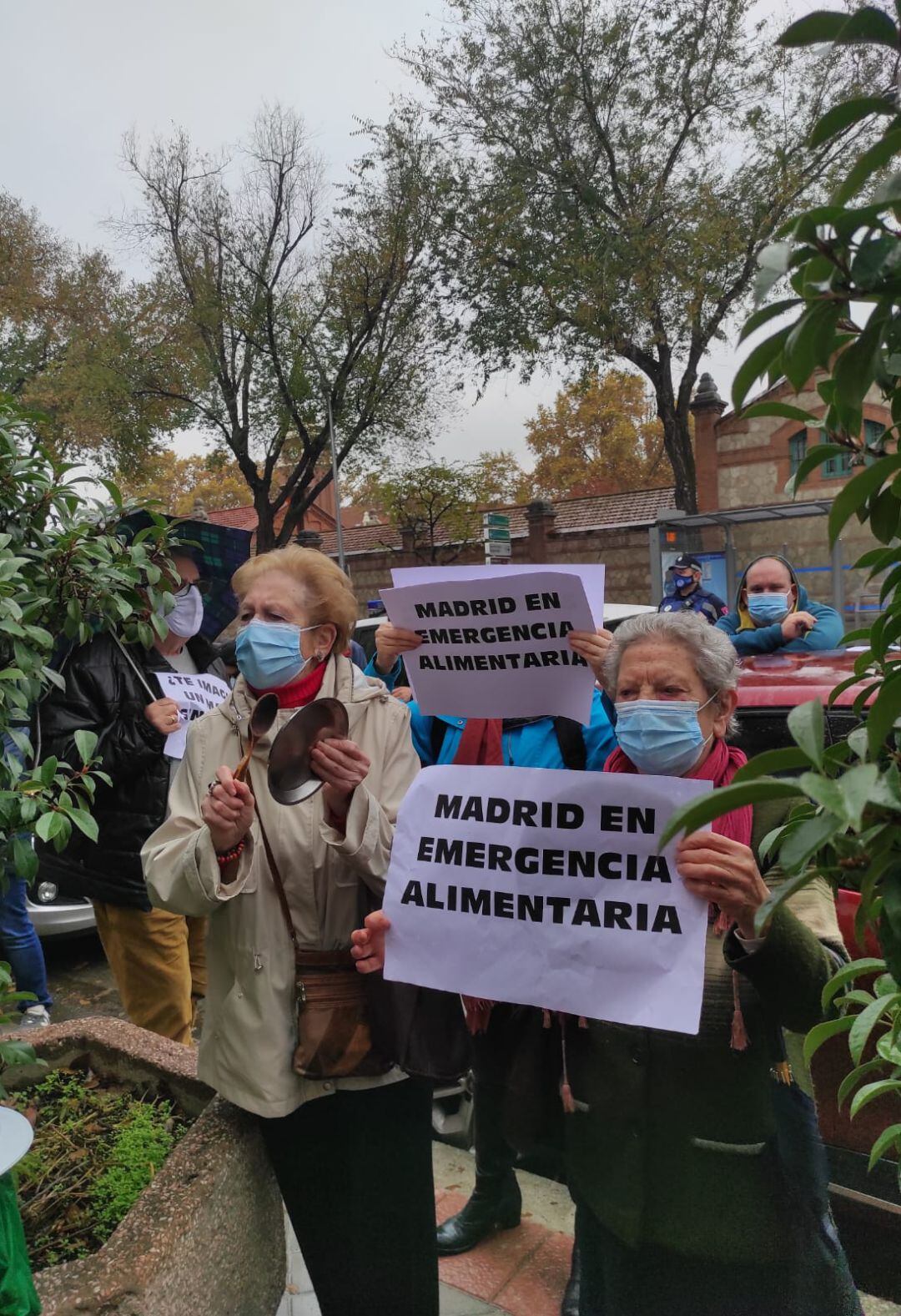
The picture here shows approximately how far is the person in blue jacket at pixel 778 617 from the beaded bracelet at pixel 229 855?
313cm

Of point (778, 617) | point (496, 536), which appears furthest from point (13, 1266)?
point (496, 536)

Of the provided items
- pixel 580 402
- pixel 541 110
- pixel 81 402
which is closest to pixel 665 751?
→ pixel 541 110

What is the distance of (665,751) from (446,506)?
23243 mm

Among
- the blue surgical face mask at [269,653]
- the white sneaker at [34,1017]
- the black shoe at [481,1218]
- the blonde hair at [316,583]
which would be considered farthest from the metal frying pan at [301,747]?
the white sneaker at [34,1017]

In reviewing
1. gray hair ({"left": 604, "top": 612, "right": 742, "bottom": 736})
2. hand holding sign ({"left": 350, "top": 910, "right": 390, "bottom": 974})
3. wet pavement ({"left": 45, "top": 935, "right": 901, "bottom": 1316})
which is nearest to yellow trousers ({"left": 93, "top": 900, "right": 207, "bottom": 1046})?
wet pavement ({"left": 45, "top": 935, "right": 901, "bottom": 1316})

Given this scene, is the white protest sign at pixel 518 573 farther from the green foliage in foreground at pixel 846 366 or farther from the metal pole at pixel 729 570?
the metal pole at pixel 729 570

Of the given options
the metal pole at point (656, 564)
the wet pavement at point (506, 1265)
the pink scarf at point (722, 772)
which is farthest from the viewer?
the metal pole at point (656, 564)

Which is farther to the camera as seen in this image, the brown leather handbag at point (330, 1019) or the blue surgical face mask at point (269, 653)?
the blue surgical face mask at point (269, 653)

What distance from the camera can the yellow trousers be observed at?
3270 mm

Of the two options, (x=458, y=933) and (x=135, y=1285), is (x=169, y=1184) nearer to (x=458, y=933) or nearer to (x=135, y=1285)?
(x=135, y=1285)

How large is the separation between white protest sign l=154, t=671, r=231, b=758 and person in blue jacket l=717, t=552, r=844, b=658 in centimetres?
242

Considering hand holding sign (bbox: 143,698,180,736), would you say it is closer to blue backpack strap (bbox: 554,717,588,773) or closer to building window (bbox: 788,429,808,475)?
Result: blue backpack strap (bbox: 554,717,588,773)

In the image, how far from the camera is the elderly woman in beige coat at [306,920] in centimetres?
188

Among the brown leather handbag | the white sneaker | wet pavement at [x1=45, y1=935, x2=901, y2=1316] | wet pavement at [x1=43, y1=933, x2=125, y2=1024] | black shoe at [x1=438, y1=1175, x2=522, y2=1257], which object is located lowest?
wet pavement at [x1=43, y1=933, x2=125, y2=1024]
